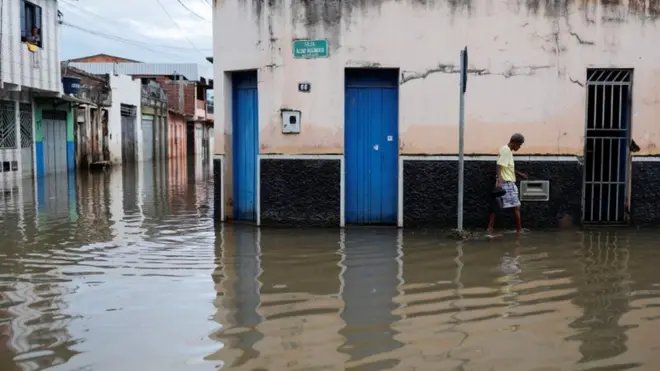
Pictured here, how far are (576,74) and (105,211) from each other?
25.4 ft

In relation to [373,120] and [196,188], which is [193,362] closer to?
[373,120]

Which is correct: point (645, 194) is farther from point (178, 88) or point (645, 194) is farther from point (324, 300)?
point (178, 88)

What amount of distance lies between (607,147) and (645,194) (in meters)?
0.80

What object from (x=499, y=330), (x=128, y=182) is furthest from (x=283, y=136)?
(x=128, y=182)

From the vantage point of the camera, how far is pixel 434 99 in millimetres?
8469

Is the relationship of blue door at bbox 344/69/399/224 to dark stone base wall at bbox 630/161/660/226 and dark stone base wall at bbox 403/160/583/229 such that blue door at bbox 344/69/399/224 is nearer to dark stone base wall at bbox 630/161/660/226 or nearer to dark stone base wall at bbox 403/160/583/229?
dark stone base wall at bbox 403/160/583/229

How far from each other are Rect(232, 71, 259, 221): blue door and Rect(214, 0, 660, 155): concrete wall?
48 centimetres

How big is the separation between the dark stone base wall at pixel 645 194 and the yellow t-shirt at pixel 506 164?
6.28 ft

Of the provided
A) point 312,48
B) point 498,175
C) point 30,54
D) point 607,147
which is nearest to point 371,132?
point 312,48

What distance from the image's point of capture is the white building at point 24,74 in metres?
17.0

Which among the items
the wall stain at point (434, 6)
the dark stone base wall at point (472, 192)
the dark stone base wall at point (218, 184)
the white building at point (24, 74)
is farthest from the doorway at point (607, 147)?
the white building at point (24, 74)

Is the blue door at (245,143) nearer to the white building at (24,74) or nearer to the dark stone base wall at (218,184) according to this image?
the dark stone base wall at (218,184)

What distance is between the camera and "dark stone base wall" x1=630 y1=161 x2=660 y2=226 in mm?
8656

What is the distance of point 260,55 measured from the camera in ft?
28.0
